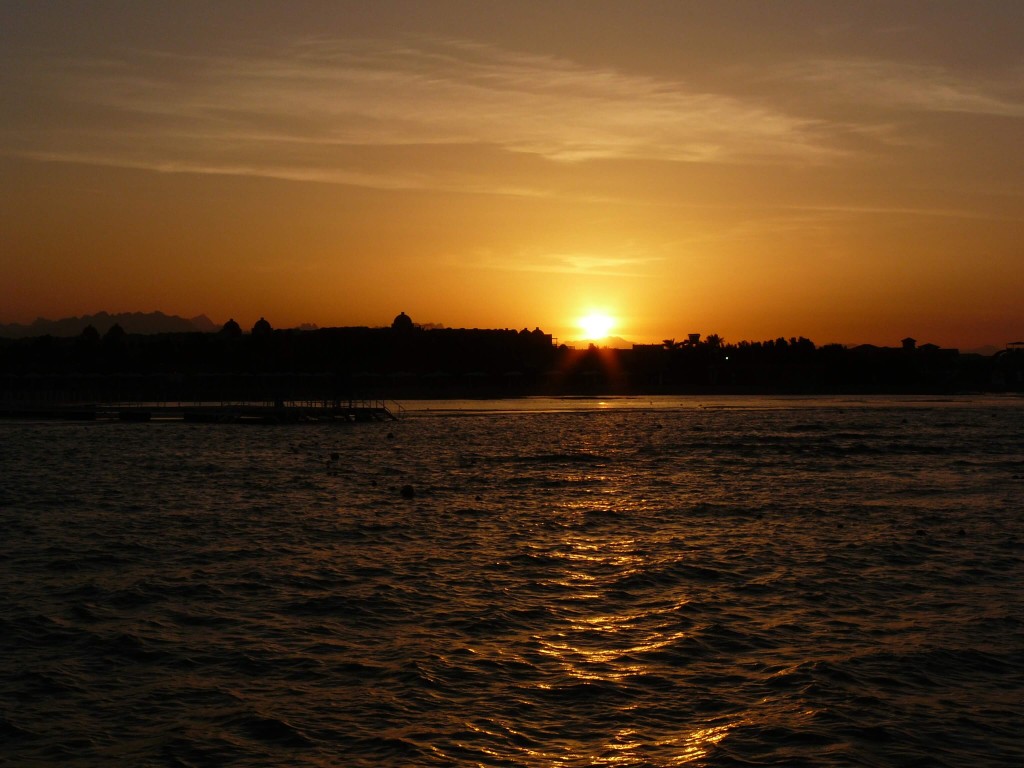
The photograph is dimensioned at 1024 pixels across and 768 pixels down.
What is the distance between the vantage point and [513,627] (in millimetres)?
18141

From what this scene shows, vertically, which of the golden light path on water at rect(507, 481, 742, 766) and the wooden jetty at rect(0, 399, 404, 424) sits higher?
the wooden jetty at rect(0, 399, 404, 424)

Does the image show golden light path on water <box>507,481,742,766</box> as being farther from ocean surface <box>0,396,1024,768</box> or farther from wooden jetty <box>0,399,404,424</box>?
wooden jetty <box>0,399,404,424</box>

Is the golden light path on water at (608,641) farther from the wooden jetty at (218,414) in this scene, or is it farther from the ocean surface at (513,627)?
the wooden jetty at (218,414)

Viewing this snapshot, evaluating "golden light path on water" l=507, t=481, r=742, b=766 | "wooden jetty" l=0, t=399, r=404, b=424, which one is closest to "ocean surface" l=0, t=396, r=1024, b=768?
"golden light path on water" l=507, t=481, r=742, b=766

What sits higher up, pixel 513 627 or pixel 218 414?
pixel 218 414

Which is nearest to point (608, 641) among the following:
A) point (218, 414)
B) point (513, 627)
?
point (513, 627)

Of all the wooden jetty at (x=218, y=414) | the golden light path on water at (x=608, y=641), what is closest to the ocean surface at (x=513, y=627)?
the golden light path on water at (x=608, y=641)

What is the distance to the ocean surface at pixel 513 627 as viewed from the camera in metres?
12.8

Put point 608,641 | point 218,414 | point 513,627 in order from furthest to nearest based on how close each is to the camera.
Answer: point 218,414, point 513,627, point 608,641

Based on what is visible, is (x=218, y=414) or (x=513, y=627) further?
(x=218, y=414)

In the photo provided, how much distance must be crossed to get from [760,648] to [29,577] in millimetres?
16506

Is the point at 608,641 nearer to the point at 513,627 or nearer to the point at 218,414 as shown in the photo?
the point at 513,627

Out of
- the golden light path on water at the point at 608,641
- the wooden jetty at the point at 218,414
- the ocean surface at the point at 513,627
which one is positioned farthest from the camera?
the wooden jetty at the point at 218,414

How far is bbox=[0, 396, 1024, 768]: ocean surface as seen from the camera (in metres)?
12.8
